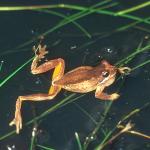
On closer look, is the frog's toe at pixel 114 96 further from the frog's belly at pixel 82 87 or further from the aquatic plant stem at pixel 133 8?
the aquatic plant stem at pixel 133 8

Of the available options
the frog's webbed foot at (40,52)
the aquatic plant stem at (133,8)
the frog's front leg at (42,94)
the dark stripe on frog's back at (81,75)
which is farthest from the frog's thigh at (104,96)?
the aquatic plant stem at (133,8)

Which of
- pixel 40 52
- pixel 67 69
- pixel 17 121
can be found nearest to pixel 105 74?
pixel 67 69

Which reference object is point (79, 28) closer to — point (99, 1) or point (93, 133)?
point (99, 1)

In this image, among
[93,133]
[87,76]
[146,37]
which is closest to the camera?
[93,133]

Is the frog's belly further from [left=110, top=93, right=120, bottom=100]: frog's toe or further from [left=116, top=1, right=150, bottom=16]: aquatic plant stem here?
[left=116, top=1, right=150, bottom=16]: aquatic plant stem

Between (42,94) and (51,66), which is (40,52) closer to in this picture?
(51,66)

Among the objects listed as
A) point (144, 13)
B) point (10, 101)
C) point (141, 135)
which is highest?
point (144, 13)

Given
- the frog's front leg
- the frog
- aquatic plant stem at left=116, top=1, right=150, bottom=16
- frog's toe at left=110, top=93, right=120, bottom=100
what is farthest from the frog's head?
aquatic plant stem at left=116, top=1, right=150, bottom=16

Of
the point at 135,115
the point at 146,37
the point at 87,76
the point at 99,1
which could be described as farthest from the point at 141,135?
the point at 99,1
